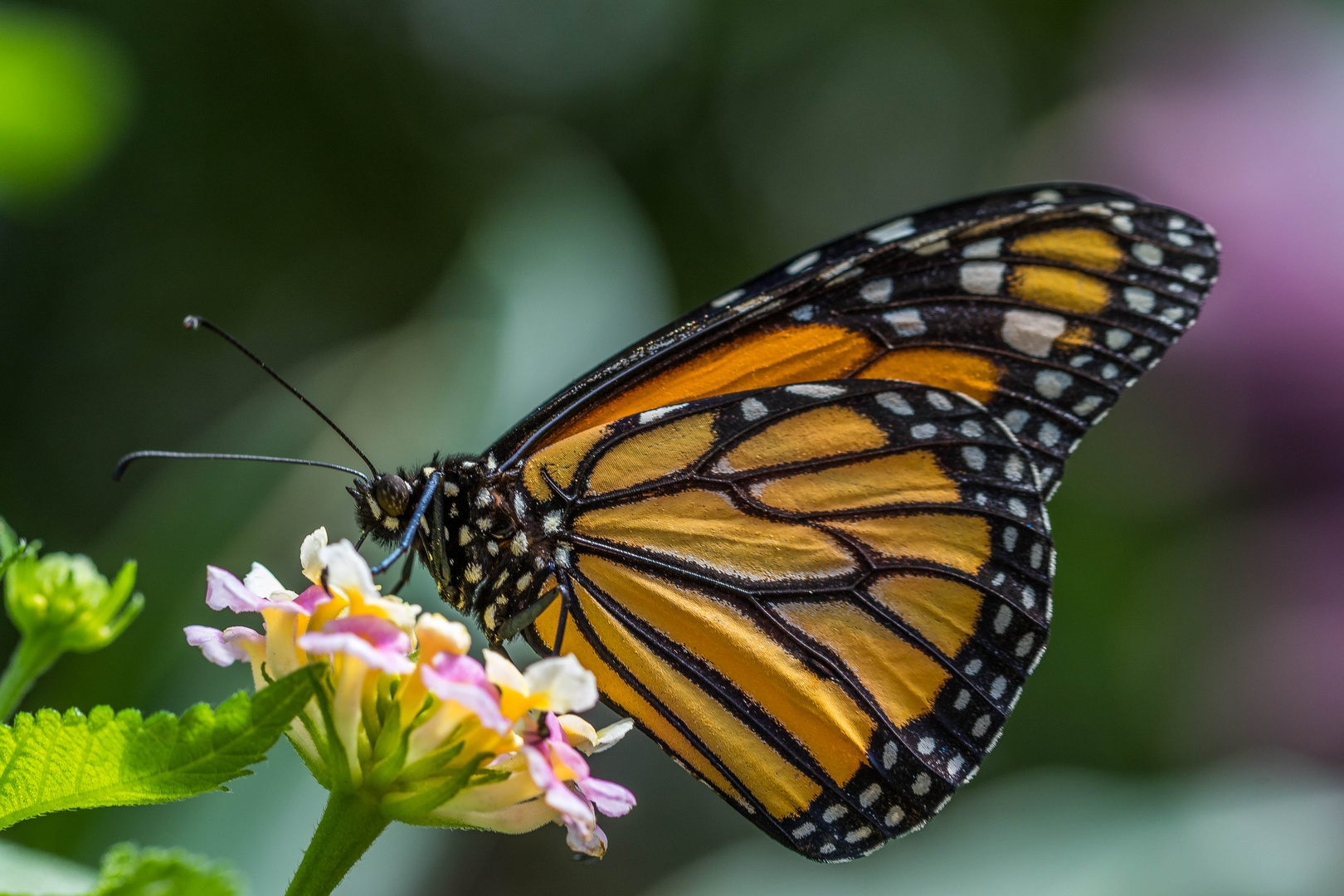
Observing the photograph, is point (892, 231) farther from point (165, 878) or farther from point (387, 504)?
point (165, 878)

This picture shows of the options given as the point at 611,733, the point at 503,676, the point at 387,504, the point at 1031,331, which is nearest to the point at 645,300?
the point at 1031,331

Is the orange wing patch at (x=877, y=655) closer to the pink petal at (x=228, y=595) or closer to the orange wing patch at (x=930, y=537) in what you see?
the orange wing patch at (x=930, y=537)

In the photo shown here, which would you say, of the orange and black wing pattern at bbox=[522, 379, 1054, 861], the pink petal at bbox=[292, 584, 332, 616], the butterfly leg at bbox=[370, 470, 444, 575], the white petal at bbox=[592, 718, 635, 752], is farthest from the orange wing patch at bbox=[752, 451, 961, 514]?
the pink petal at bbox=[292, 584, 332, 616]

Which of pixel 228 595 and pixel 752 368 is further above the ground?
pixel 752 368

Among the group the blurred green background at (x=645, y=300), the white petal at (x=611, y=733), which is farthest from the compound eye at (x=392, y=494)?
the blurred green background at (x=645, y=300)

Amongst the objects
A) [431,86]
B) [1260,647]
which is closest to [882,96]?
[431,86]

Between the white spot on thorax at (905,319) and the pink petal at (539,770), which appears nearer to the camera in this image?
the pink petal at (539,770)

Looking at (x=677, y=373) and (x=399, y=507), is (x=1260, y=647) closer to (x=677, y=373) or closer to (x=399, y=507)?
(x=677, y=373)
